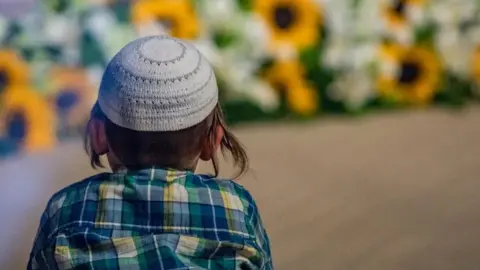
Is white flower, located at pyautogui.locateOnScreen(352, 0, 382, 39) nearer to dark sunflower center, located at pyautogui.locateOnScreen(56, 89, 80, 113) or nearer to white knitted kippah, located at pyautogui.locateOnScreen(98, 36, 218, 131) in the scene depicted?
dark sunflower center, located at pyautogui.locateOnScreen(56, 89, 80, 113)

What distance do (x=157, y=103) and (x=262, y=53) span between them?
2159mm

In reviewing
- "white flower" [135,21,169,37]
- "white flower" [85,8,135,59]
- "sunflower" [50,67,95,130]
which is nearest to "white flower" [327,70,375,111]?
"white flower" [135,21,169,37]

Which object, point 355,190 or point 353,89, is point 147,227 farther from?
point 353,89

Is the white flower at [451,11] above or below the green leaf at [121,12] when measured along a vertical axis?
below

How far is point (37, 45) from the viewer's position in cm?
324

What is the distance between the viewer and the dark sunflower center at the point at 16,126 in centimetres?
315

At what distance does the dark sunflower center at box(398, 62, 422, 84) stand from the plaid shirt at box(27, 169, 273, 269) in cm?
231

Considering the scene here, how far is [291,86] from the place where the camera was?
11.4 feet

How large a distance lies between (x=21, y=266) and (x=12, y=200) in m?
0.41

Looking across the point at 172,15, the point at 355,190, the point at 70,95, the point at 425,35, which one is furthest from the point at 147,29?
the point at 425,35

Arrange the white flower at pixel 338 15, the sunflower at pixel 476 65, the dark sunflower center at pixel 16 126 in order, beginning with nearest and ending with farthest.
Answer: the dark sunflower center at pixel 16 126, the white flower at pixel 338 15, the sunflower at pixel 476 65

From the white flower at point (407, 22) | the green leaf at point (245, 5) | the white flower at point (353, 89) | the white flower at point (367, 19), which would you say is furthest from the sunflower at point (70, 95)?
the white flower at point (407, 22)

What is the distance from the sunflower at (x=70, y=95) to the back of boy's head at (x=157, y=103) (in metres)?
1.89

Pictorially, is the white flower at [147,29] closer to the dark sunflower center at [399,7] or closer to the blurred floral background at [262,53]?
the blurred floral background at [262,53]
